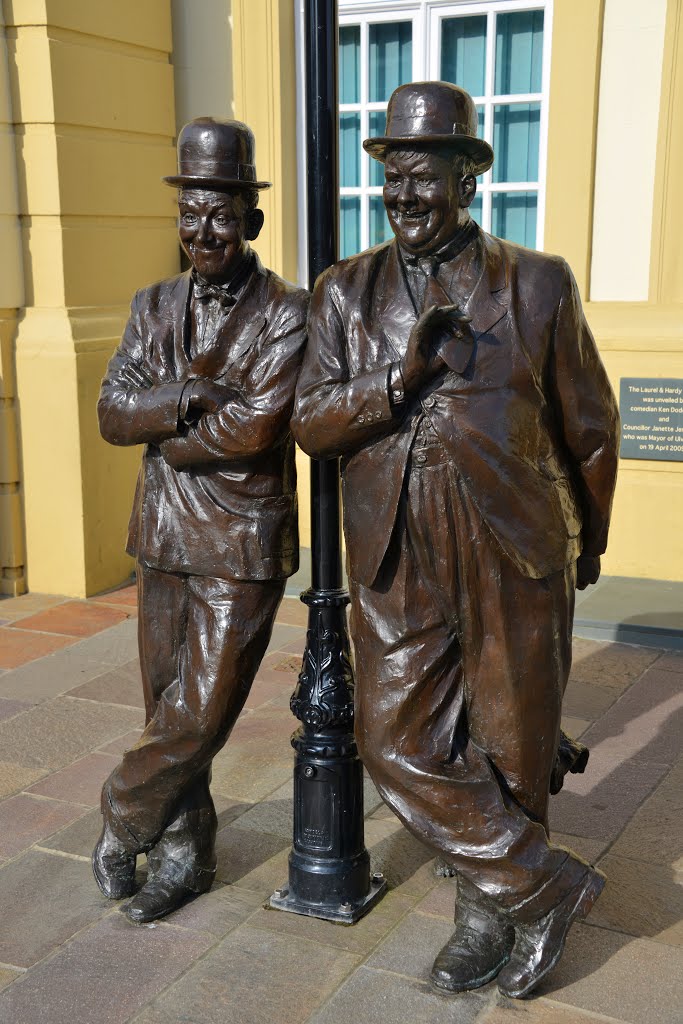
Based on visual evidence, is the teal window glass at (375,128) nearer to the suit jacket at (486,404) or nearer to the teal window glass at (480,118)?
the teal window glass at (480,118)

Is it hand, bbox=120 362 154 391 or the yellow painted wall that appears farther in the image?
the yellow painted wall

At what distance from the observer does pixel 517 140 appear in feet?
25.9

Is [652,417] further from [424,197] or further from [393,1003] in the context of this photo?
[393,1003]

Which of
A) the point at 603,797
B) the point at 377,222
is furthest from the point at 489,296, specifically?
the point at 377,222

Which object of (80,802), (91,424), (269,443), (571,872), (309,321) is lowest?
(80,802)

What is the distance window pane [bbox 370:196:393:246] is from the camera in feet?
27.7

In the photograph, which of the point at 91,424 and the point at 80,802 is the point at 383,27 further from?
the point at 80,802

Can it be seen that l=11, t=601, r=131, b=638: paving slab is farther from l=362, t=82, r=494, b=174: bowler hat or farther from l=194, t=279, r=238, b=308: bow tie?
l=362, t=82, r=494, b=174: bowler hat

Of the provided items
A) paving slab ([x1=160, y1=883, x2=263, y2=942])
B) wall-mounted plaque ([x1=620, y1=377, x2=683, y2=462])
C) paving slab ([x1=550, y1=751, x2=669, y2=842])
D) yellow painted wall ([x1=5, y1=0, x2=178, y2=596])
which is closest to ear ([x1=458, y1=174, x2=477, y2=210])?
paving slab ([x1=160, y1=883, x2=263, y2=942])

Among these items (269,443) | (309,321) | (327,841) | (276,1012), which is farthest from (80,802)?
(309,321)

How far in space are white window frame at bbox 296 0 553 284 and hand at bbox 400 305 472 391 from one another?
473cm

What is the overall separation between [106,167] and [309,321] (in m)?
4.59

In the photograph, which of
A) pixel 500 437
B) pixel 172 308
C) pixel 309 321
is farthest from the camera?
pixel 172 308

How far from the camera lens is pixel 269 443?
3.62 metres
